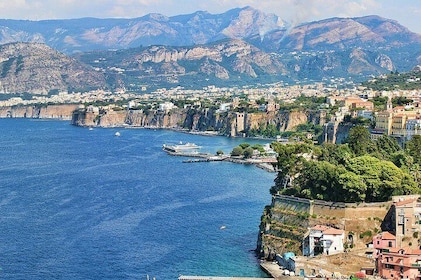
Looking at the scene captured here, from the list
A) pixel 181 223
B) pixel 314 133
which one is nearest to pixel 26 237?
pixel 181 223

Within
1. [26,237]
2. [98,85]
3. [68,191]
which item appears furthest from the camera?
[98,85]

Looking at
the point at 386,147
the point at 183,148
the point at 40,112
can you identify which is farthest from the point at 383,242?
the point at 40,112

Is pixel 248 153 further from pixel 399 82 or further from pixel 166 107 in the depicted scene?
pixel 166 107

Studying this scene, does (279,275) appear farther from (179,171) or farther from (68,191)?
(179,171)

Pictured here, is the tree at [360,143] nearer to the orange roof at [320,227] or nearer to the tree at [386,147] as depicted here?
the tree at [386,147]

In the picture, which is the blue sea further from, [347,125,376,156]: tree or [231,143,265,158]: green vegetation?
[347,125,376,156]: tree

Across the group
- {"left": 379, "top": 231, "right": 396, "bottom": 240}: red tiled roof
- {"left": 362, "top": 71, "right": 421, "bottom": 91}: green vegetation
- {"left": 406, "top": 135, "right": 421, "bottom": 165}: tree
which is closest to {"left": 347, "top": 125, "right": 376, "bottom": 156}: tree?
{"left": 406, "top": 135, "right": 421, "bottom": 165}: tree
